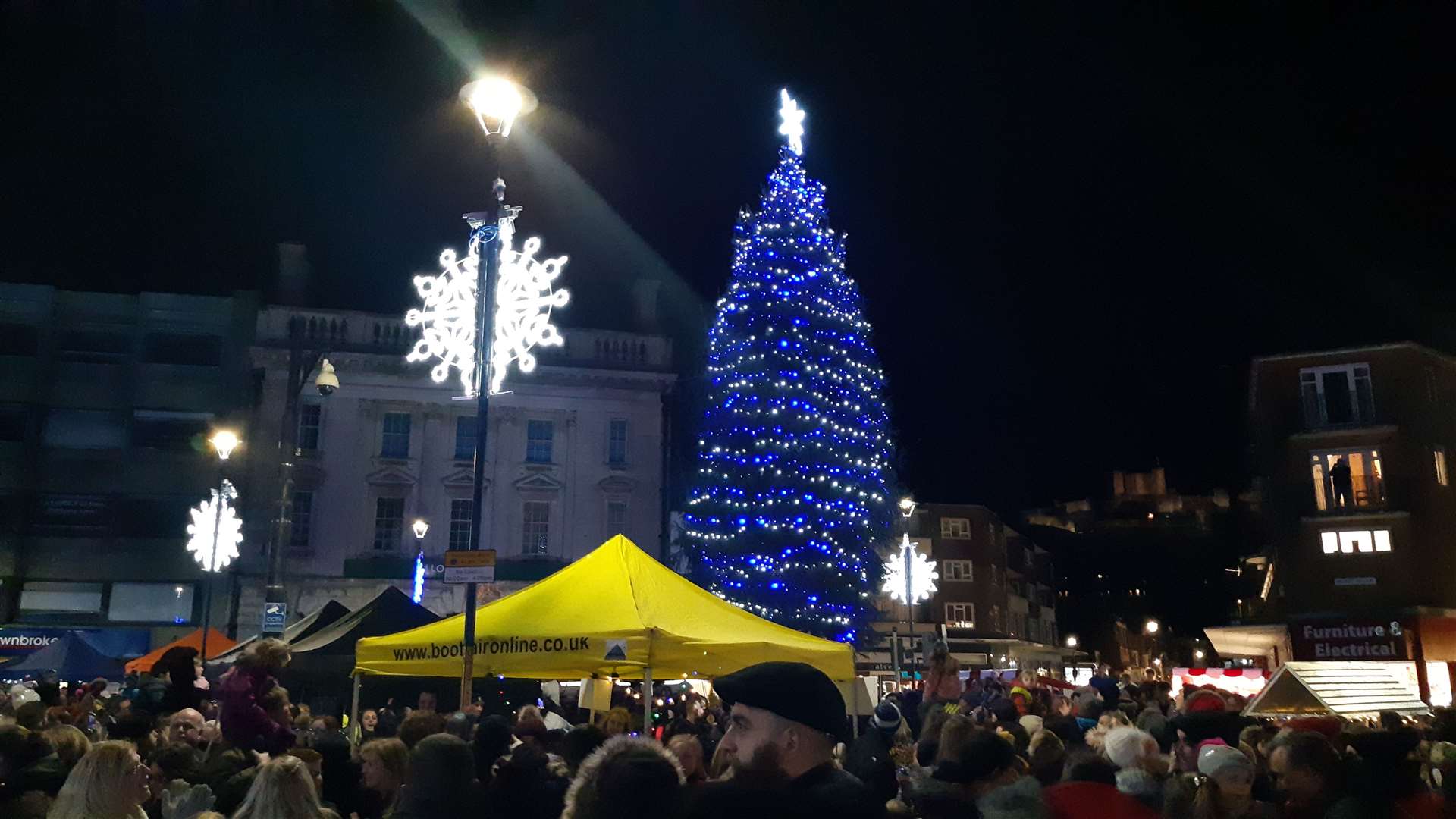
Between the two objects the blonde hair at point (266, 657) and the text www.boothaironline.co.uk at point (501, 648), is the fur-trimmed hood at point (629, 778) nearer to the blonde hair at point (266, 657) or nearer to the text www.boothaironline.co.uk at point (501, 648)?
the blonde hair at point (266, 657)

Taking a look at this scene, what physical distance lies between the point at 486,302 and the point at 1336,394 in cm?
3712

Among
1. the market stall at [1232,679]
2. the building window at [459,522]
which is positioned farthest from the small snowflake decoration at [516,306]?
the building window at [459,522]

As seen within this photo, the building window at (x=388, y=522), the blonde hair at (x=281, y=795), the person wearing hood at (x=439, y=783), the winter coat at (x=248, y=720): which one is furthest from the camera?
the building window at (x=388, y=522)

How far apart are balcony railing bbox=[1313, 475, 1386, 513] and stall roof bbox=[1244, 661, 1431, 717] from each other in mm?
20553

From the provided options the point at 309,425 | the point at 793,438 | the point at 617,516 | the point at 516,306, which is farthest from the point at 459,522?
the point at 516,306

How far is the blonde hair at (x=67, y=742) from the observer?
6.75 meters

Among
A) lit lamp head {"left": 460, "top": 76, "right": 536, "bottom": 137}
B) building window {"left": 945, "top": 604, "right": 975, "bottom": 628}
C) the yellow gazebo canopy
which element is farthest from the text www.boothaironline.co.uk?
building window {"left": 945, "top": 604, "right": 975, "bottom": 628}

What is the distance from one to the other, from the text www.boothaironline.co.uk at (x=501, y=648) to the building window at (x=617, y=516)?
32.1 metres

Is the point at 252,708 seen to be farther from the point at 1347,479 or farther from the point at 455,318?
the point at 1347,479

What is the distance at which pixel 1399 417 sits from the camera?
37.2 meters

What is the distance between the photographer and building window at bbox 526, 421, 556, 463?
43.7 m

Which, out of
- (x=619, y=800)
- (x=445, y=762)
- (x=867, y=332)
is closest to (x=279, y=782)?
(x=445, y=762)

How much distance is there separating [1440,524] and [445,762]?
40.6 metres

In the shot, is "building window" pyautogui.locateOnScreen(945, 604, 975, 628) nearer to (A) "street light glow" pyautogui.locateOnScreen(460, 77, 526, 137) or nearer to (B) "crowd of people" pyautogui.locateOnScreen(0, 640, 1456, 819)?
(B) "crowd of people" pyautogui.locateOnScreen(0, 640, 1456, 819)
